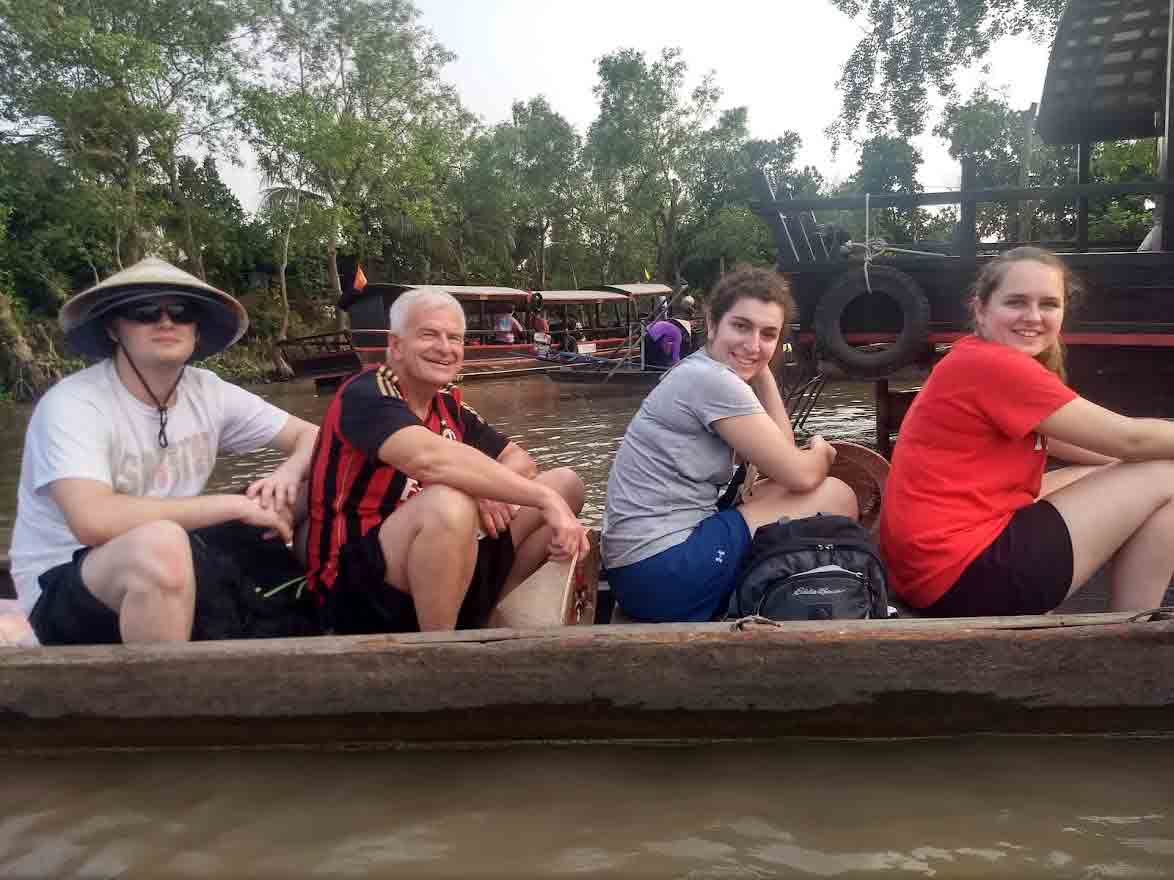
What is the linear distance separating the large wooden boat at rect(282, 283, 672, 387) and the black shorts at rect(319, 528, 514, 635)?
12.8 metres

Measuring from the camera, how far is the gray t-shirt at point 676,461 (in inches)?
93.4

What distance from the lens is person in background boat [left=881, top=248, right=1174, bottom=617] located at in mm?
2150

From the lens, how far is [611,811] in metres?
2.04

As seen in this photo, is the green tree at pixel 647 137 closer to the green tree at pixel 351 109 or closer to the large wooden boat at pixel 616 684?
the green tree at pixel 351 109

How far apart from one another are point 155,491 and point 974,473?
7.12ft

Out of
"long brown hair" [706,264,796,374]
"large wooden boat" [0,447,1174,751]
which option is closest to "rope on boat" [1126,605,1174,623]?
"large wooden boat" [0,447,1174,751]

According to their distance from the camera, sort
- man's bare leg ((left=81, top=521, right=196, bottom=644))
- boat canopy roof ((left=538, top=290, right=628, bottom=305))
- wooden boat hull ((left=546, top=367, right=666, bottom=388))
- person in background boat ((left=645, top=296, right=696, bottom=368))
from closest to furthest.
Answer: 1. man's bare leg ((left=81, top=521, right=196, bottom=644))
2. person in background boat ((left=645, top=296, right=696, bottom=368))
3. wooden boat hull ((left=546, top=367, right=666, bottom=388))
4. boat canopy roof ((left=538, top=290, right=628, bottom=305))

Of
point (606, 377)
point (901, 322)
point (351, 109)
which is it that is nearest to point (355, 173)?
point (351, 109)

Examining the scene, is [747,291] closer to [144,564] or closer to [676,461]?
[676,461]

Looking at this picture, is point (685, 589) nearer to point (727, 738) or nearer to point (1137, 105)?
point (727, 738)

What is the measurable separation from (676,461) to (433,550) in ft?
2.31

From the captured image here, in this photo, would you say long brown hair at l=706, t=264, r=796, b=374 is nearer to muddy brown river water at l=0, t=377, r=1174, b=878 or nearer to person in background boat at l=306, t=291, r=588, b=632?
person in background boat at l=306, t=291, r=588, b=632

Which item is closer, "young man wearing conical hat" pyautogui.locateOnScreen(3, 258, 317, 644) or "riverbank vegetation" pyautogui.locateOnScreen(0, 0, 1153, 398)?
"young man wearing conical hat" pyautogui.locateOnScreen(3, 258, 317, 644)

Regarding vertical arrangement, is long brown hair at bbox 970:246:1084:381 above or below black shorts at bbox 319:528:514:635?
above
